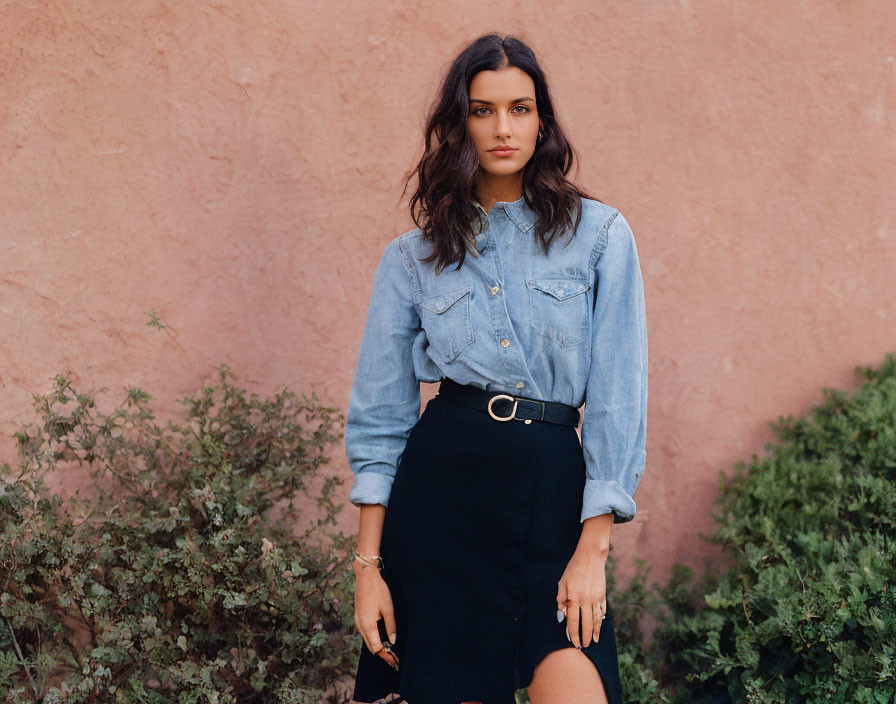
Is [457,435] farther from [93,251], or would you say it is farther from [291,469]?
[93,251]

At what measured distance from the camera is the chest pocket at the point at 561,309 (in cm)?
184

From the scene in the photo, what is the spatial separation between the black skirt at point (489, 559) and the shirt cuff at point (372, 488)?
Answer: 11 centimetres

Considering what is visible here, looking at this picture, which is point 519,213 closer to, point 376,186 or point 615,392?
point 615,392

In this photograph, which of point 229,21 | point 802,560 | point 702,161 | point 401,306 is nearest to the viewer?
point 401,306

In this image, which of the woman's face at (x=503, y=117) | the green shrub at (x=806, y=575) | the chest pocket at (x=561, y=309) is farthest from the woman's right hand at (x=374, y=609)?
the green shrub at (x=806, y=575)

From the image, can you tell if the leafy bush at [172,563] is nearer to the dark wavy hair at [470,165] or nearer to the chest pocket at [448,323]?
the chest pocket at [448,323]

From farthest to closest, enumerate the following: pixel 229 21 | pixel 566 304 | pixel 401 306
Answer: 1. pixel 229 21
2. pixel 401 306
3. pixel 566 304

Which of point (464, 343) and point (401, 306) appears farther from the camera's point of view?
point (401, 306)

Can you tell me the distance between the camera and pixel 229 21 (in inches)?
122

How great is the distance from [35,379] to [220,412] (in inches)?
25.5

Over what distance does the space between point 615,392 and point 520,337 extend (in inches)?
9.3

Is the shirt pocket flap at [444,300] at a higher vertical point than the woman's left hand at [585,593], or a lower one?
higher

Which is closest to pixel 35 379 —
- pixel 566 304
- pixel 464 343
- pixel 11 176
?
pixel 11 176

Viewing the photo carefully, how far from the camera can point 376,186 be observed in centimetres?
321
